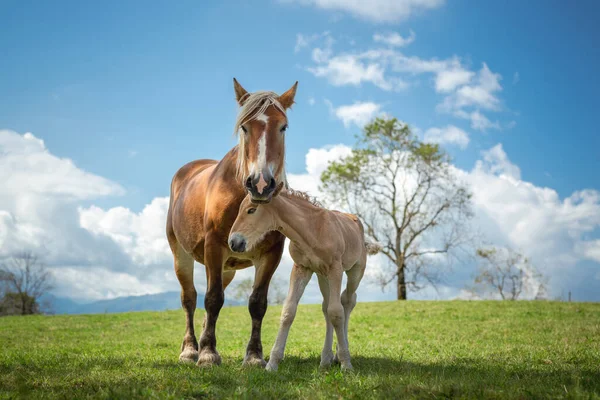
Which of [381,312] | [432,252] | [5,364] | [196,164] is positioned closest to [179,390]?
[5,364]

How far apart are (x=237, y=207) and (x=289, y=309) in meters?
1.66

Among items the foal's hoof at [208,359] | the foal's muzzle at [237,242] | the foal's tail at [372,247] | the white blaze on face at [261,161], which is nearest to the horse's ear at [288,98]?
the white blaze on face at [261,161]

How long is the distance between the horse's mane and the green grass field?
7.66 feet

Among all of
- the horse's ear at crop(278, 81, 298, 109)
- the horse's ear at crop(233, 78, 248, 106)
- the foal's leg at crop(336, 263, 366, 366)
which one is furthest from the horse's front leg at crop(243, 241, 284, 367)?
the horse's ear at crop(233, 78, 248, 106)

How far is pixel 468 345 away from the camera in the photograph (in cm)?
1109

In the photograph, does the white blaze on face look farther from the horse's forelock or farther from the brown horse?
the horse's forelock

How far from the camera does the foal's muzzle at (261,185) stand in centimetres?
595

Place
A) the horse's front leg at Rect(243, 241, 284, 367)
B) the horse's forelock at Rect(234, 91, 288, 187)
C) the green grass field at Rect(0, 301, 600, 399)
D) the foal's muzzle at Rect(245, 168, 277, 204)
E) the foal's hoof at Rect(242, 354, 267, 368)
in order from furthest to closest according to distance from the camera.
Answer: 1. the horse's front leg at Rect(243, 241, 284, 367)
2. the foal's hoof at Rect(242, 354, 267, 368)
3. the horse's forelock at Rect(234, 91, 288, 187)
4. the foal's muzzle at Rect(245, 168, 277, 204)
5. the green grass field at Rect(0, 301, 600, 399)

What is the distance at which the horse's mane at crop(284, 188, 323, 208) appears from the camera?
278 inches

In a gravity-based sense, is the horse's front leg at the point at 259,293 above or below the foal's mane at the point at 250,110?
below

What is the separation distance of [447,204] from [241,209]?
28966 millimetres

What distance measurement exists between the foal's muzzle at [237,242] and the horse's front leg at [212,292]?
1.01 meters

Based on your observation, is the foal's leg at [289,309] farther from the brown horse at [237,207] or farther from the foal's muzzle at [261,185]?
the foal's muzzle at [261,185]

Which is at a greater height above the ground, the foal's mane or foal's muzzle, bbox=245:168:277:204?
the foal's mane
